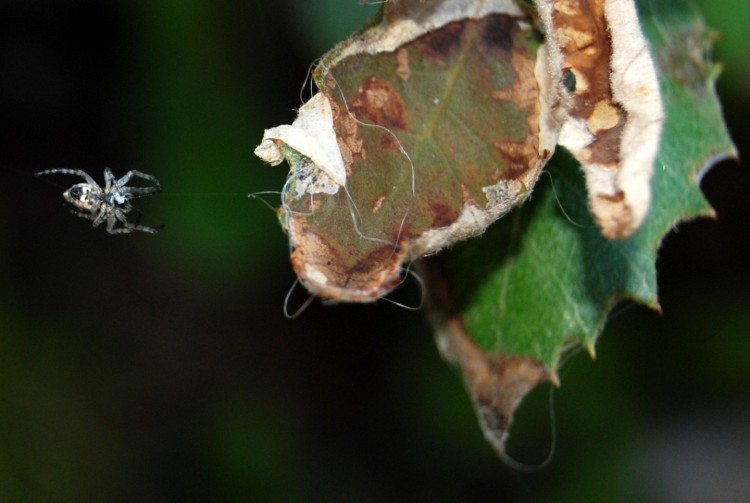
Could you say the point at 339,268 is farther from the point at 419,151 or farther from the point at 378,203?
the point at 419,151

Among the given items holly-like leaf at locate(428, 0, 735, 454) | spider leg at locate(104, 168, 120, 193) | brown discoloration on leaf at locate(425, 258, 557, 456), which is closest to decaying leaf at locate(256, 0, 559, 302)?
holly-like leaf at locate(428, 0, 735, 454)

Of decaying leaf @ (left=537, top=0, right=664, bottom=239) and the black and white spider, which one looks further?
the black and white spider

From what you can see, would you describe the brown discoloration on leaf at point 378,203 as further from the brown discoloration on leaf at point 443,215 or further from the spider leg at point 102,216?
the spider leg at point 102,216

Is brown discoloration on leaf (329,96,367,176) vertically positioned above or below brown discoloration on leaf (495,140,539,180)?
above

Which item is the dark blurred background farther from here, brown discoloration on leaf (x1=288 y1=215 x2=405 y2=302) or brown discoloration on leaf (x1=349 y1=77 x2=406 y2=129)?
brown discoloration on leaf (x1=288 y1=215 x2=405 y2=302)

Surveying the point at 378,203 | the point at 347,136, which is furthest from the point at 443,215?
the point at 347,136

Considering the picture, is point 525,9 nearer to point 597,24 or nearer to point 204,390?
point 597,24

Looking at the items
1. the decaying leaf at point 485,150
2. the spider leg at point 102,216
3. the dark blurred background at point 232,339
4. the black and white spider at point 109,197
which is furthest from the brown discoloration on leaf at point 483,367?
the spider leg at point 102,216
